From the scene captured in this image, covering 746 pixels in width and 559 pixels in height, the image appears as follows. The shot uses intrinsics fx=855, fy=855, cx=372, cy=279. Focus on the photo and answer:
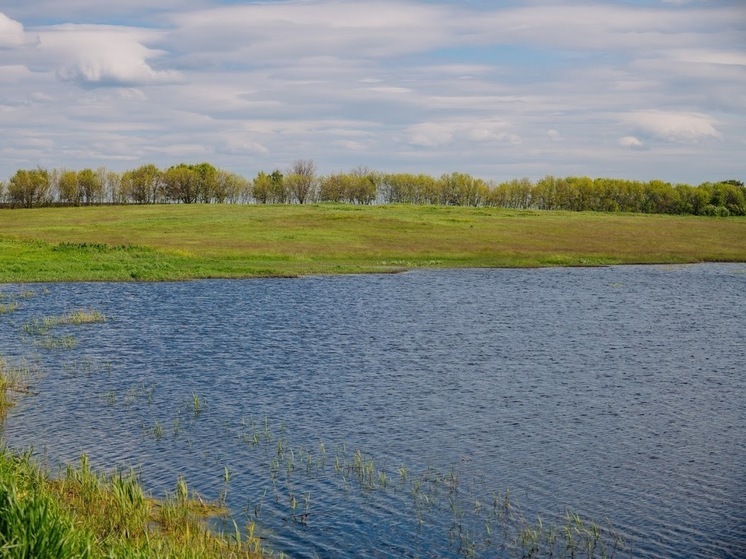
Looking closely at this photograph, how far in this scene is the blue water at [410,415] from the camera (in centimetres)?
1814

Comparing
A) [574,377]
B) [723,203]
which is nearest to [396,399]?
[574,377]

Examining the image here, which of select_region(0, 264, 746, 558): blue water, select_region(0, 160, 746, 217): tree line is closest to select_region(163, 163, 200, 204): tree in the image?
select_region(0, 160, 746, 217): tree line

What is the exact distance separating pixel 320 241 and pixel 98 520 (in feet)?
235

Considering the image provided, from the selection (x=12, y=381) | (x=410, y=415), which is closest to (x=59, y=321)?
(x=12, y=381)

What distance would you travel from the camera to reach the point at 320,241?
285 ft

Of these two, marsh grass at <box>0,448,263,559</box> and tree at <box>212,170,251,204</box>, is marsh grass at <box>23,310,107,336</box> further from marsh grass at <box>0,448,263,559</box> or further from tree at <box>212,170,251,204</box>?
tree at <box>212,170,251,204</box>

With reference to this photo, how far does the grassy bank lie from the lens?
6825 centimetres

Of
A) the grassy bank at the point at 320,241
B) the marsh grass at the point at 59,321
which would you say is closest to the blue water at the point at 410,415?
the marsh grass at the point at 59,321

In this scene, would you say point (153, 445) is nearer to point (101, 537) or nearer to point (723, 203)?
point (101, 537)

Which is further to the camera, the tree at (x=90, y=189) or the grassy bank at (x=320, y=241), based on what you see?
the tree at (x=90, y=189)

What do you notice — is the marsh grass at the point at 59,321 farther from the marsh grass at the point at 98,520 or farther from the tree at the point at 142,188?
the tree at the point at 142,188

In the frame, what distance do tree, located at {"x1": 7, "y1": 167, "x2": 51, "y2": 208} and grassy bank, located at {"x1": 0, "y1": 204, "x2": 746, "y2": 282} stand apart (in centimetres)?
3265

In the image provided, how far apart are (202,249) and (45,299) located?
1126 inches

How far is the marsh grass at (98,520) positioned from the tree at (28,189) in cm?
15750
